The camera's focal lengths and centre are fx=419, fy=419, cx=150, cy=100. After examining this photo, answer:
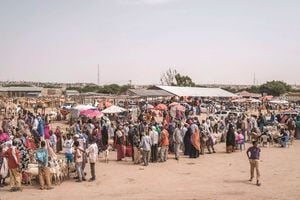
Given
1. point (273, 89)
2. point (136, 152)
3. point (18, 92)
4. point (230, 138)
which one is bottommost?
point (136, 152)

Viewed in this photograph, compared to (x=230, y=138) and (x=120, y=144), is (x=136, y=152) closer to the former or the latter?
(x=120, y=144)

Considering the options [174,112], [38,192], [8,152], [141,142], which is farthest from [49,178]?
Answer: [174,112]

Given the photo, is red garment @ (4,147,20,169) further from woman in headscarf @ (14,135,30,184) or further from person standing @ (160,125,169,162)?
person standing @ (160,125,169,162)

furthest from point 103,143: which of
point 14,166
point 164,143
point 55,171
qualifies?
point 14,166

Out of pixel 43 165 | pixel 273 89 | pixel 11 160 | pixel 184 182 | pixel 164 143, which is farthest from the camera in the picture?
pixel 273 89

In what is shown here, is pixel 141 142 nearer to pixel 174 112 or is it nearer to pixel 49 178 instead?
pixel 49 178

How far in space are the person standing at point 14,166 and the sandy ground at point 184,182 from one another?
27cm

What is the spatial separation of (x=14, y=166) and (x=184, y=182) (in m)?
5.16

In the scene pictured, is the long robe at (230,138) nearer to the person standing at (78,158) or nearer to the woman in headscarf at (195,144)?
the woman in headscarf at (195,144)

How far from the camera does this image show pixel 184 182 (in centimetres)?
1323

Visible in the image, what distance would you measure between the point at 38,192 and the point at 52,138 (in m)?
5.43

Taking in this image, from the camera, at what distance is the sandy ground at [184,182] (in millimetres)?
11617

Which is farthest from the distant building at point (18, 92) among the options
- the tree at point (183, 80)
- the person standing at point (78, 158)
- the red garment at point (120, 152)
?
the person standing at point (78, 158)

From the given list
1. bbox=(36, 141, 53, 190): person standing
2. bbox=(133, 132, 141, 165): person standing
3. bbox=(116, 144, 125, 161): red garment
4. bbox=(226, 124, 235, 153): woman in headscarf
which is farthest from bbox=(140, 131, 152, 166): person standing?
bbox=(226, 124, 235, 153): woman in headscarf
